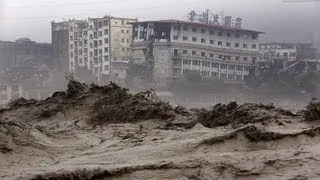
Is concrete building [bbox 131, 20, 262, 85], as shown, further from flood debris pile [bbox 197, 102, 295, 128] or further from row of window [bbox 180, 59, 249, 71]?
flood debris pile [bbox 197, 102, 295, 128]

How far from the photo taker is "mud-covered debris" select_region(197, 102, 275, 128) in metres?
7.33

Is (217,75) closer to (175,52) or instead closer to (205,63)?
(205,63)

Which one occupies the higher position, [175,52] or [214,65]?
[175,52]

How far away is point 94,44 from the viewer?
159ft

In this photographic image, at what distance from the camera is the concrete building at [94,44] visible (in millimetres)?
46844

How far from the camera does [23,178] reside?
4.73 m

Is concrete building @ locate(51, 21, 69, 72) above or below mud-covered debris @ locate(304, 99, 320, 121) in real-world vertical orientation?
above

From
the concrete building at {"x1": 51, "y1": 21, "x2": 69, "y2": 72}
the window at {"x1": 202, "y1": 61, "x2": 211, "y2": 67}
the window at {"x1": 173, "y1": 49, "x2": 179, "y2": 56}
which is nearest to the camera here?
the window at {"x1": 173, "y1": 49, "x2": 179, "y2": 56}

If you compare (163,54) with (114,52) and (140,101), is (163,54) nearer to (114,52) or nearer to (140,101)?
(114,52)

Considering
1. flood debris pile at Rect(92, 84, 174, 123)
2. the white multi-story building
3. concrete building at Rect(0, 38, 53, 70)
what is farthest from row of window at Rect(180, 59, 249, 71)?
flood debris pile at Rect(92, 84, 174, 123)

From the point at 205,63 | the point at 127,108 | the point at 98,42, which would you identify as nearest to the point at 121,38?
the point at 98,42

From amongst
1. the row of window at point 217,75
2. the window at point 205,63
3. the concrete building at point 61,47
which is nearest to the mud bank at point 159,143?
the row of window at point 217,75

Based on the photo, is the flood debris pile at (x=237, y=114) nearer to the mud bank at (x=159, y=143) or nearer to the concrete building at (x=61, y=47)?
the mud bank at (x=159, y=143)

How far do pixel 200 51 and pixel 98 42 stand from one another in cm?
1148
